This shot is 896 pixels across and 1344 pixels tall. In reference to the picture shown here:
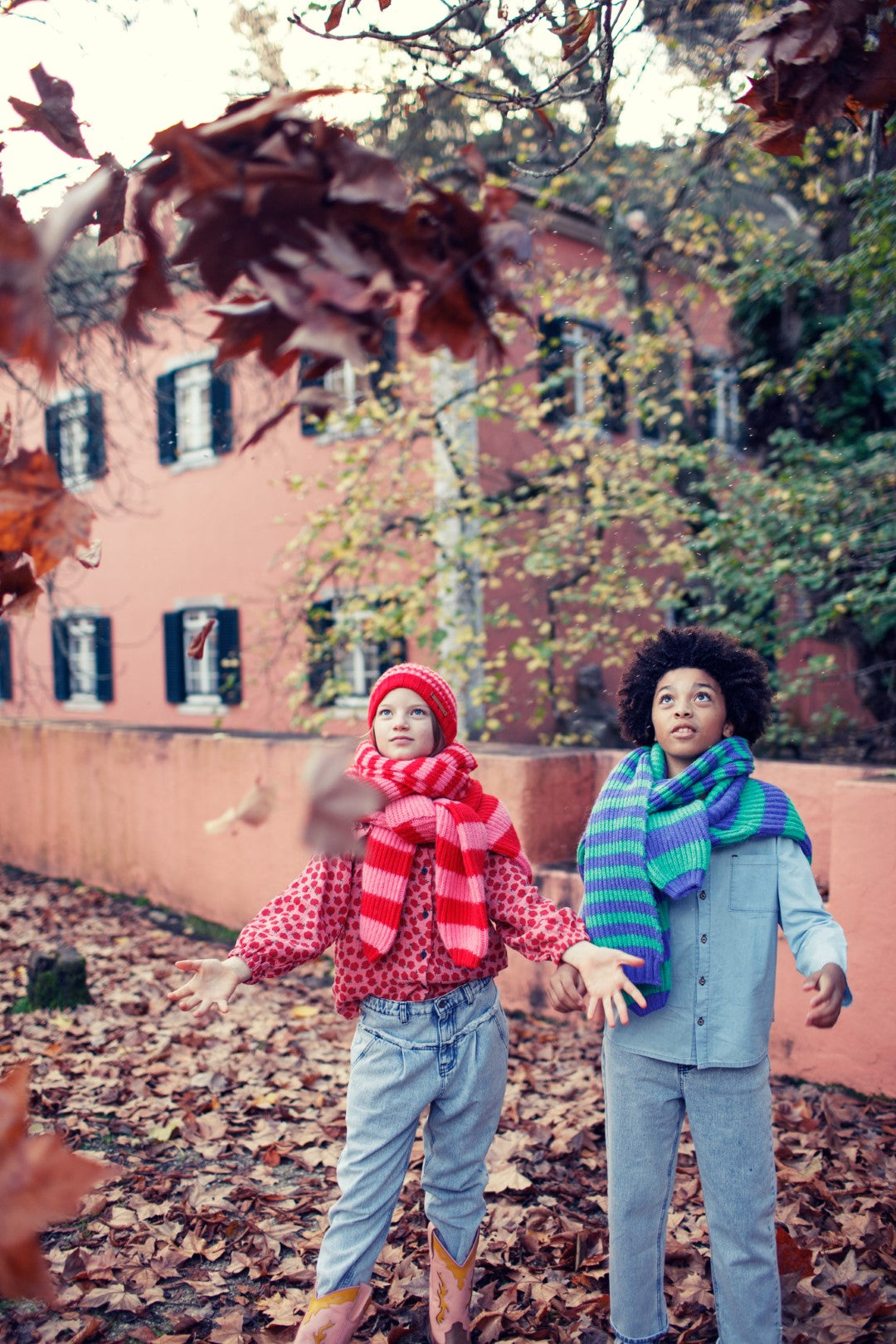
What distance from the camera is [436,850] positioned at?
2.49 m

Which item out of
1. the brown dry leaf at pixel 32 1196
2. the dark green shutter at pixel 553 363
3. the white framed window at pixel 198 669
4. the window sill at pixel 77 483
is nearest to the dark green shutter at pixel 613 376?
the dark green shutter at pixel 553 363

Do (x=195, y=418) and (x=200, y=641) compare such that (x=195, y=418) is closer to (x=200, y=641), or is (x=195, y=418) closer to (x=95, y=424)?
(x=95, y=424)

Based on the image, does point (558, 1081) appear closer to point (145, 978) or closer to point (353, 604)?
point (145, 978)

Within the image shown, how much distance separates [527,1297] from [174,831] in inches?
203

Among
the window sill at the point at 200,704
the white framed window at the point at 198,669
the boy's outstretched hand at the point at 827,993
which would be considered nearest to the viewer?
the boy's outstretched hand at the point at 827,993

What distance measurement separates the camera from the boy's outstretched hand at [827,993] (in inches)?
85.1

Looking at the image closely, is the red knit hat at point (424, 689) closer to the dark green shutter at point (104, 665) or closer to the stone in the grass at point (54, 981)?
the stone in the grass at point (54, 981)

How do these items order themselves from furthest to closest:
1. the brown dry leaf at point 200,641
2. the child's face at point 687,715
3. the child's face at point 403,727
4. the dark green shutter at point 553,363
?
the dark green shutter at point 553,363, the child's face at point 403,727, the child's face at point 687,715, the brown dry leaf at point 200,641

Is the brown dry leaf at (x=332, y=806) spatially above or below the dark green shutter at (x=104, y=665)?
below

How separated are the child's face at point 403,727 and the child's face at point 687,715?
0.57m

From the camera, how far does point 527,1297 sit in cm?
287

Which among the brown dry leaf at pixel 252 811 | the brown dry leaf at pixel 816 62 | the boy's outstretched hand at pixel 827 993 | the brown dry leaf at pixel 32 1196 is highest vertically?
the brown dry leaf at pixel 816 62

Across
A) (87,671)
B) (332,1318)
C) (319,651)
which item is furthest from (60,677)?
(332,1318)

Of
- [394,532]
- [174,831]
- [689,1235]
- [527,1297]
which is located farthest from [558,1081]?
[394,532]
